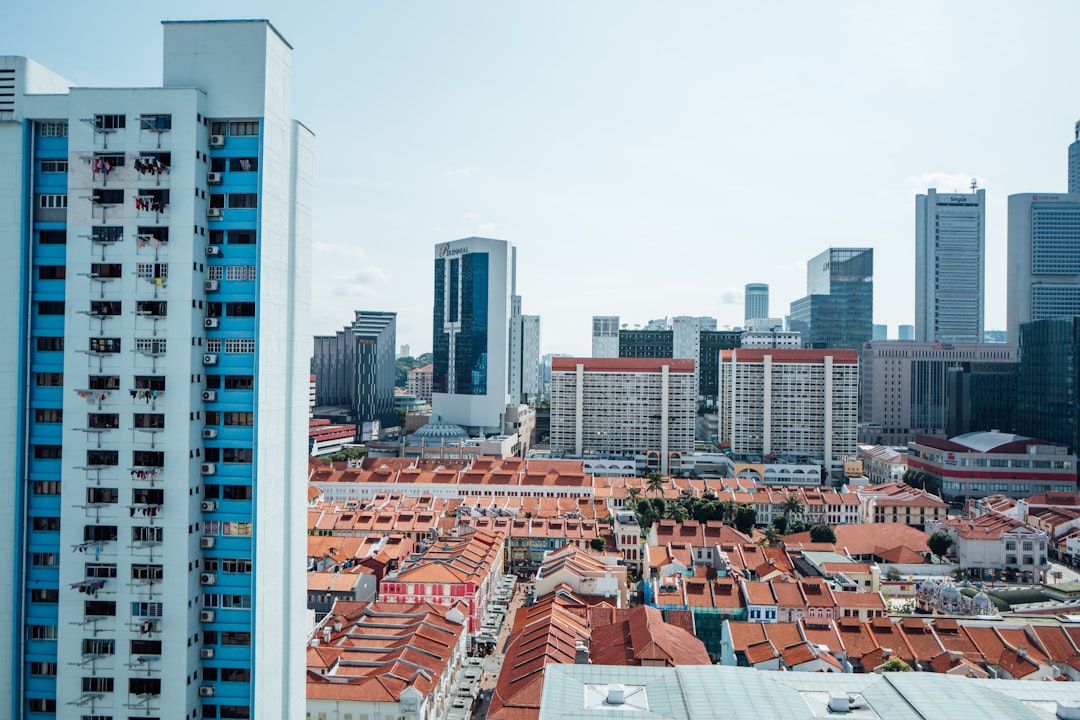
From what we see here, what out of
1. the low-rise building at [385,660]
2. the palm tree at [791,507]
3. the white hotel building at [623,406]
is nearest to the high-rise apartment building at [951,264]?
the white hotel building at [623,406]

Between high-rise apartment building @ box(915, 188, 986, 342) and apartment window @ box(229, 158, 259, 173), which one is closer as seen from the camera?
apartment window @ box(229, 158, 259, 173)

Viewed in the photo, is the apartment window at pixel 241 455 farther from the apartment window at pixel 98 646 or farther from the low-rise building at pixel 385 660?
the low-rise building at pixel 385 660

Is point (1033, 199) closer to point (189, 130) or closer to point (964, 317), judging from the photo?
point (964, 317)

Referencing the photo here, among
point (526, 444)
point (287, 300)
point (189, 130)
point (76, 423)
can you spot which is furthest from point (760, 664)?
point (526, 444)

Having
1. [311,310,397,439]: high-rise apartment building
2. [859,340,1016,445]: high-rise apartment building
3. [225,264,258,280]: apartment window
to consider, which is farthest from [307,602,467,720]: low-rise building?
[859,340,1016,445]: high-rise apartment building

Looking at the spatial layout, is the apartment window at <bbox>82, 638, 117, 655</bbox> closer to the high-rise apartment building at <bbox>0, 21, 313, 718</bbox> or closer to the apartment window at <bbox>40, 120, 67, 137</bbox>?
the high-rise apartment building at <bbox>0, 21, 313, 718</bbox>
